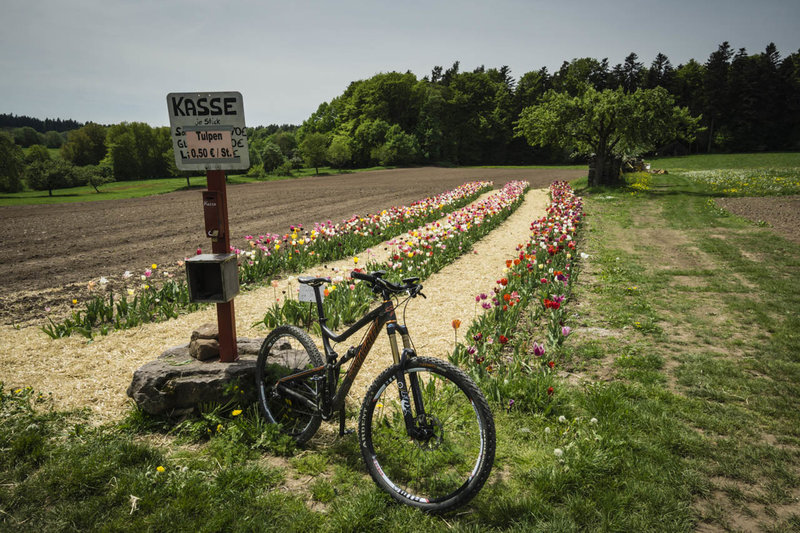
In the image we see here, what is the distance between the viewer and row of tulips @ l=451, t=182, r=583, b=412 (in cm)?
403

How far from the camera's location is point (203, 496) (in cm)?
282

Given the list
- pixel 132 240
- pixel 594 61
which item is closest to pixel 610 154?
pixel 132 240

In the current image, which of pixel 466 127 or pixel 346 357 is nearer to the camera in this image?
pixel 346 357

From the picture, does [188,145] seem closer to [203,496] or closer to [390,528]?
[203,496]

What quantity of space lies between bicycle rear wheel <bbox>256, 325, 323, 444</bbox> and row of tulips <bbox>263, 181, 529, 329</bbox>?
3.97 ft

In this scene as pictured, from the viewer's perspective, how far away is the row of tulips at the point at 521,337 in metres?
4.03

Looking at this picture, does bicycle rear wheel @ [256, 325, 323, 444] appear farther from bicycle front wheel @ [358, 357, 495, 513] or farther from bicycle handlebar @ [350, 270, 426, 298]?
bicycle handlebar @ [350, 270, 426, 298]

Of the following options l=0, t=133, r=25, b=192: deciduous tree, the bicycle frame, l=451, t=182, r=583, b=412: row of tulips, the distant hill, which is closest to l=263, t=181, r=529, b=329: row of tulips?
l=451, t=182, r=583, b=412: row of tulips

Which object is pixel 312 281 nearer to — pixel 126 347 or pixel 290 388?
pixel 290 388

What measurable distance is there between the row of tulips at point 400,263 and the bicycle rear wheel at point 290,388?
1209mm

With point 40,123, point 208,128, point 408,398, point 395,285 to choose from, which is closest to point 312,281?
point 395,285

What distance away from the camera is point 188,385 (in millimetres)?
3646

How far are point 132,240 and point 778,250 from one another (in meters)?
18.6

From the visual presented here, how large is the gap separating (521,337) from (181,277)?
7274 millimetres
